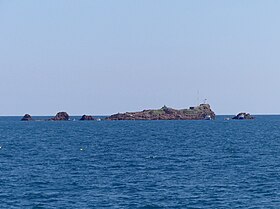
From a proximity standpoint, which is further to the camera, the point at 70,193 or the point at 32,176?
the point at 32,176

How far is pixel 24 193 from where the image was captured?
199 ft

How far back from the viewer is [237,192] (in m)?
60.1

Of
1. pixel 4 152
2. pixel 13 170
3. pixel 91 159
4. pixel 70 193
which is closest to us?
pixel 70 193

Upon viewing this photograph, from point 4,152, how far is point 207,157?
1537 inches

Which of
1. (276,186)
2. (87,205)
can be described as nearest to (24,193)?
(87,205)

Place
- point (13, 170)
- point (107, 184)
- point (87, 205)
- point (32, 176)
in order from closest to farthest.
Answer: point (87, 205), point (107, 184), point (32, 176), point (13, 170)

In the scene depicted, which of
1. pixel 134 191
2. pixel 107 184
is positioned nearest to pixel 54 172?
pixel 107 184

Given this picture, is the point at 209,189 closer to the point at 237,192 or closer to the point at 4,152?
the point at 237,192

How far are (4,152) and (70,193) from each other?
5390 centimetres

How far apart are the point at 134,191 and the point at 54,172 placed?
1864 cm

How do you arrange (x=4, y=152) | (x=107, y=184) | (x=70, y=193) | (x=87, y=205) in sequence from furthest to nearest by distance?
(x=4, y=152), (x=107, y=184), (x=70, y=193), (x=87, y=205)

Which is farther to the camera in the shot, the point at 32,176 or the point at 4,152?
the point at 4,152

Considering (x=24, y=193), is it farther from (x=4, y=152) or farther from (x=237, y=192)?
A: (x=4, y=152)

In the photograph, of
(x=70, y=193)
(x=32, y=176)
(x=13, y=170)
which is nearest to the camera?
(x=70, y=193)
